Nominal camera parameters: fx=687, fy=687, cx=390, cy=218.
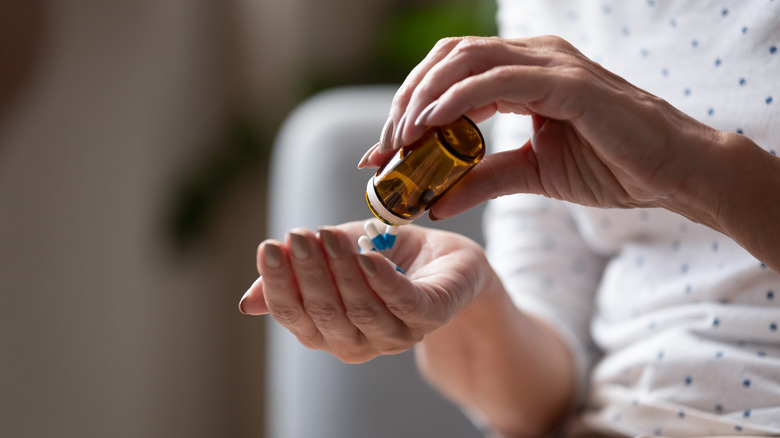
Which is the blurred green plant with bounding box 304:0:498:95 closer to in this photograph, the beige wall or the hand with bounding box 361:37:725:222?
the beige wall

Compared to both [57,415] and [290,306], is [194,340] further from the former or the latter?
[290,306]

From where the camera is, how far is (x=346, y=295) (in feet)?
1.40

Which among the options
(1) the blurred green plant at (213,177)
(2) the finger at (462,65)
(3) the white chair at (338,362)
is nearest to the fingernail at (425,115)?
(2) the finger at (462,65)

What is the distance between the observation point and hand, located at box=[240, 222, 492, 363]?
41cm

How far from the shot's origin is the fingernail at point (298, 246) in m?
0.41

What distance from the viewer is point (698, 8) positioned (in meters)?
0.62

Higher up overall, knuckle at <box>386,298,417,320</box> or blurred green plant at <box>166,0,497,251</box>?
blurred green plant at <box>166,0,497,251</box>

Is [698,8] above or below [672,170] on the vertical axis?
above

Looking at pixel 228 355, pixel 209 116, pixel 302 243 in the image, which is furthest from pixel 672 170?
pixel 228 355

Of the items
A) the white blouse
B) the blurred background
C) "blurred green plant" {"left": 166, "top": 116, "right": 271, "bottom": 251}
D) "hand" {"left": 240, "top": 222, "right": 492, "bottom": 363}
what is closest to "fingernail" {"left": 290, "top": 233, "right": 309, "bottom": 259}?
"hand" {"left": 240, "top": 222, "right": 492, "bottom": 363}

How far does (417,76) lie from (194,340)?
1.20 meters

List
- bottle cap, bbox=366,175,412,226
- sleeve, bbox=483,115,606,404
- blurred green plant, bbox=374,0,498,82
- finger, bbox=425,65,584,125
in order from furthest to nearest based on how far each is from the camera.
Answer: blurred green plant, bbox=374,0,498,82 → sleeve, bbox=483,115,606,404 → bottle cap, bbox=366,175,412,226 → finger, bbox=425,65,584,125

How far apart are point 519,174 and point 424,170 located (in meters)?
0.07

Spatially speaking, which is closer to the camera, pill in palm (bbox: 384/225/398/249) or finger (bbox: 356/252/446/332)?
finger (bbox: 356/252/446/332)
